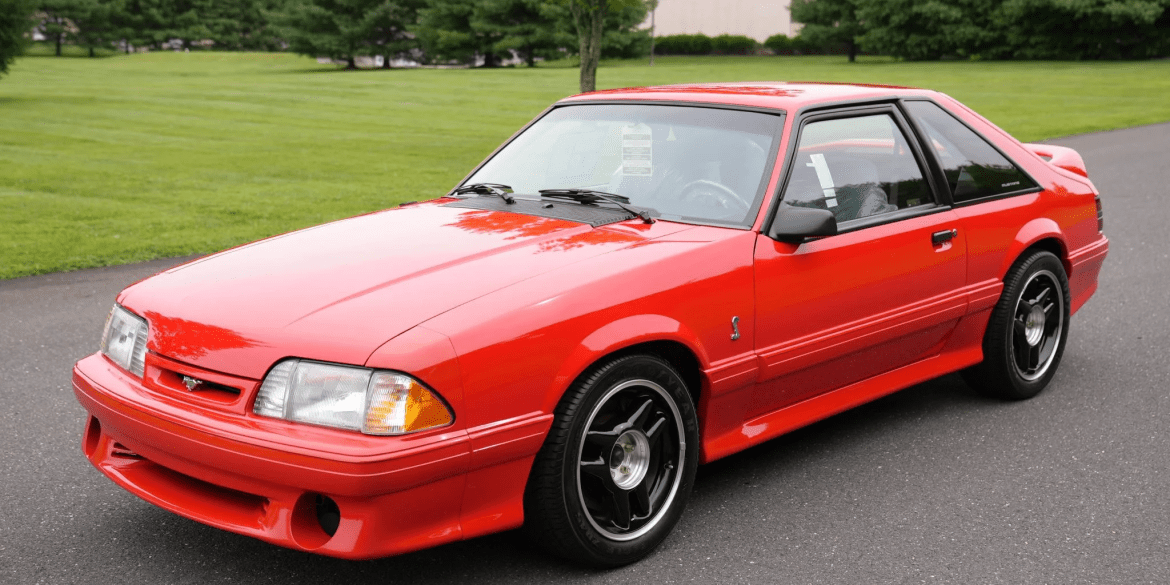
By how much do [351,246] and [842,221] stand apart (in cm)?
178

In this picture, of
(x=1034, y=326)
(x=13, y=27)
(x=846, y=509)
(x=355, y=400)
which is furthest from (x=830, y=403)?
(x=13, y=27)

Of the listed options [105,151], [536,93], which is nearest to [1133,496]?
[105,151]

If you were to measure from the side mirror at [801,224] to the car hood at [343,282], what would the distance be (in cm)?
33

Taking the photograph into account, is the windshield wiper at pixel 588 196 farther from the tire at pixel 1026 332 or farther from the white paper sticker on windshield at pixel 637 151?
the tire at pixel 1026 332

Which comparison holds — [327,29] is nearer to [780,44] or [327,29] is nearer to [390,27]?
[390,27]

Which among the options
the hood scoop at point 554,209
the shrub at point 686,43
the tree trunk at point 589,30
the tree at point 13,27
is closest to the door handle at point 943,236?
the hood scoop at point 554,209

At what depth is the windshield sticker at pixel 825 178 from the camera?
4.14 metres

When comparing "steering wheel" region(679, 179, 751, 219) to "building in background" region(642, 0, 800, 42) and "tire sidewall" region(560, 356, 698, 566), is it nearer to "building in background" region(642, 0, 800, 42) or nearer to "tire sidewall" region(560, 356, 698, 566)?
"tire sidewall" region(560, 356, 698, 566)

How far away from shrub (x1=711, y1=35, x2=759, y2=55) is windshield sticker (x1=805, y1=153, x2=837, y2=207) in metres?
66.2

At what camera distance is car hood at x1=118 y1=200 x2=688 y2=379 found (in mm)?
2986

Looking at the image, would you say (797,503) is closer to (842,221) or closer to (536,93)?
(842,221)

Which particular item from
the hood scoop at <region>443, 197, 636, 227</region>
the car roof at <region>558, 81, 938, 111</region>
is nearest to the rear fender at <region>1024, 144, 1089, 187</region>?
the car roof at <region>558, 81, 938, 111</region>

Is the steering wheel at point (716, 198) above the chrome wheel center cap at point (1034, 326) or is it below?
above

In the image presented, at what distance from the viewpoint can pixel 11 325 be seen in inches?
254
